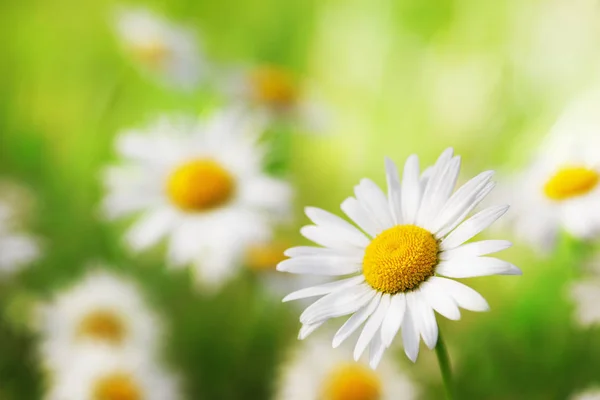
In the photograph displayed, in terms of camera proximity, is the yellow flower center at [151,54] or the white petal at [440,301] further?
the yellow flower center at [151,54]

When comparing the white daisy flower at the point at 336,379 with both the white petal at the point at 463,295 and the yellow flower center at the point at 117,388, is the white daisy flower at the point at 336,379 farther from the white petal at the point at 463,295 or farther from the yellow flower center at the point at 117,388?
the white petal at the point at 463,295

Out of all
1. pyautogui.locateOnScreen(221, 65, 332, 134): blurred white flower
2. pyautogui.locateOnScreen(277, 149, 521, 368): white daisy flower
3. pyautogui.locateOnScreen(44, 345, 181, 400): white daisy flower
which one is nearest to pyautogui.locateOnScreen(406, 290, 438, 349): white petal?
pyautogui.locateOnScreen(277, 149, 521, 368): white daisy flower

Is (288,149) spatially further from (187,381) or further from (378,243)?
(378,243)

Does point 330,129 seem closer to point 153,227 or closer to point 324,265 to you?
point 153,227

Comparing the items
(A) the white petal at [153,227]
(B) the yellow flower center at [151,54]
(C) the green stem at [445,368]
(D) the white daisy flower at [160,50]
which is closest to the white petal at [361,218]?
(C) the green stem at [445,368]

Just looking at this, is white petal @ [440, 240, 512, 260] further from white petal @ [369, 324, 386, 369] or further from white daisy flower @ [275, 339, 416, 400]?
white daisy flower @ [275, 339, 416, 400]

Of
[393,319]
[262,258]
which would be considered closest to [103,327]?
[262,258]
